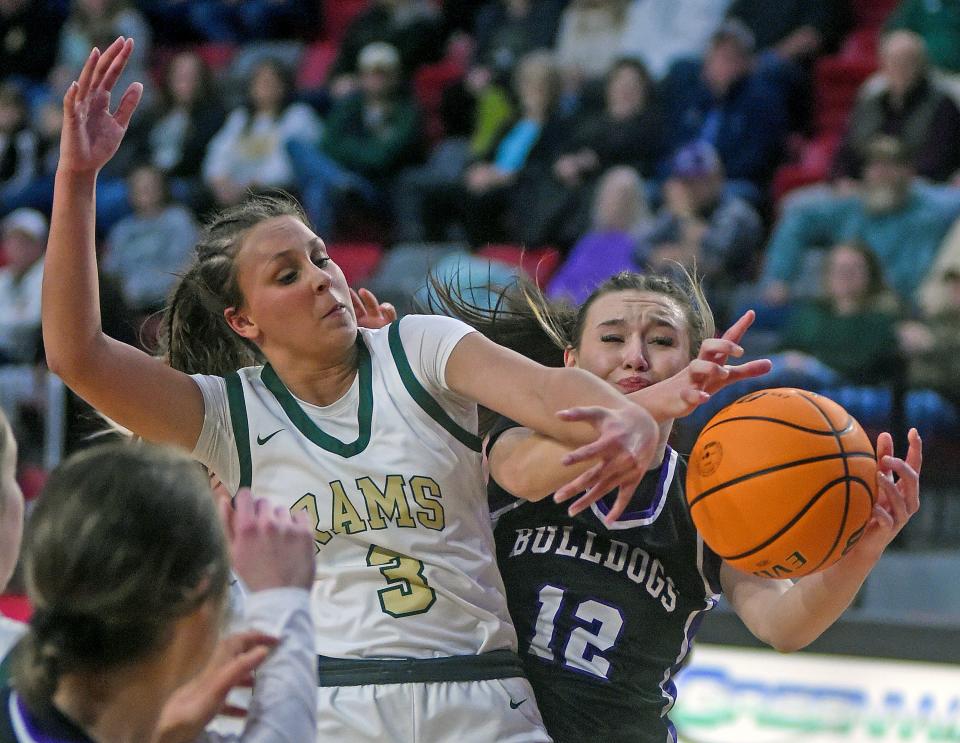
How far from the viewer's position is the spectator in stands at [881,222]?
23.0ft

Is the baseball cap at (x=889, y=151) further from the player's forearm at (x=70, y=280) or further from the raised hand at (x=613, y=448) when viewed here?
the player's forearm at (x=70, y=280)

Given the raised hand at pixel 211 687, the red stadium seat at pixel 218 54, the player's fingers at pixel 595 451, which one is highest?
the red stadium seat at pixel 218 54

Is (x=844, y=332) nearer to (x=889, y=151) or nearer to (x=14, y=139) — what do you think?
(x=889, y=151)

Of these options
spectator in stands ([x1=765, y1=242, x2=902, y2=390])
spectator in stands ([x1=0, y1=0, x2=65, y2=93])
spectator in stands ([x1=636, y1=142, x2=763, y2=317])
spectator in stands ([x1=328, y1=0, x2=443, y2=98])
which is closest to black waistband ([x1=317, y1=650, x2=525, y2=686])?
spectator in stands ([x1=765, y1=242, x2=902, y2=390])

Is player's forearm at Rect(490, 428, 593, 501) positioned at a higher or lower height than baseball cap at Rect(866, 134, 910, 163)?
lower

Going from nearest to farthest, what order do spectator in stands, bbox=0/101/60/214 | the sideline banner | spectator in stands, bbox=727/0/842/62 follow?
the sideline banner → spectator in stands, bbox=727/0/842/62 → spectator in stands, bbox=0/101/60/214

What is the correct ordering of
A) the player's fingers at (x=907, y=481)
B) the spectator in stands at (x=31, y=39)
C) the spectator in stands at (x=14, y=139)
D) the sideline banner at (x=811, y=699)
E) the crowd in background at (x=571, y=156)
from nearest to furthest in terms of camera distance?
the player's fingers at (x=907, y=481), the sideline banner at (x=811, y=699), the crowd in background at (x=571, y=156), the spectator in stands at (x=14, y=139), the spectator in stands at (x=31, y=39)

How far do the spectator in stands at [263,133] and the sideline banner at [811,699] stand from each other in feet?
19.4

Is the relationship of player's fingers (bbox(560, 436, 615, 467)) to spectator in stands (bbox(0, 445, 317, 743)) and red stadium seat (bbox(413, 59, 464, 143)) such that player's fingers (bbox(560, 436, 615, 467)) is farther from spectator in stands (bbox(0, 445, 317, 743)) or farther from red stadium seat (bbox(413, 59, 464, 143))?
red stadium seat (bbox(413, 59, 464, 143))

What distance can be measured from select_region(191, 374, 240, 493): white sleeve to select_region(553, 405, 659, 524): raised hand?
0.82 metres

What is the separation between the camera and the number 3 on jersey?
9.01 ft

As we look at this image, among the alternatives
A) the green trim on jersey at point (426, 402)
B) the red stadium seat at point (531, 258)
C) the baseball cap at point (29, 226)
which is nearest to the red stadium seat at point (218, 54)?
the baseball cap at point (29, 226)

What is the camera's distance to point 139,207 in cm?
982

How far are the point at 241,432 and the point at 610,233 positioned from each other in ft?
17.1
